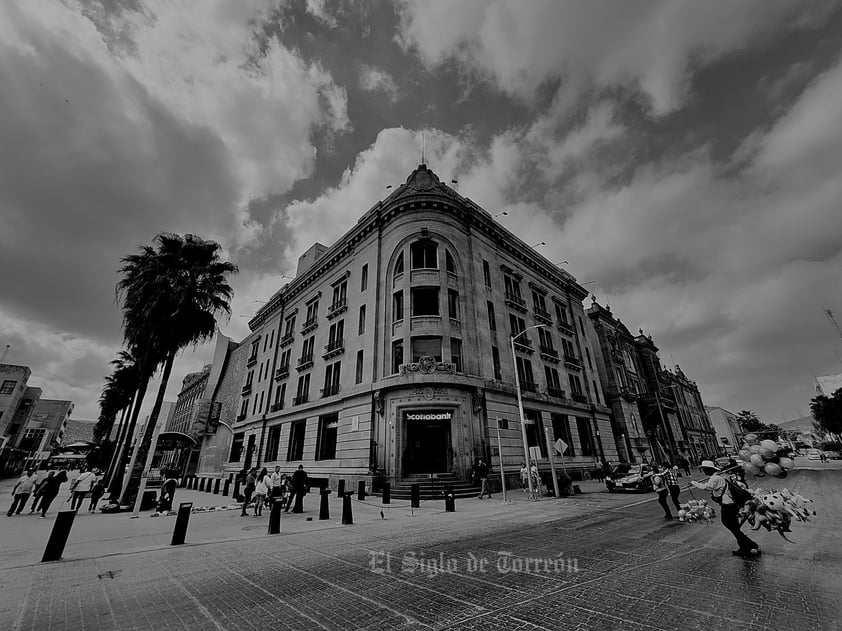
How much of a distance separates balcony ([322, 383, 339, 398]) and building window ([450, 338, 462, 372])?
9.82m

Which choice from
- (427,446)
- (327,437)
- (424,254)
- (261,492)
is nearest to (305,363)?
(327,437)

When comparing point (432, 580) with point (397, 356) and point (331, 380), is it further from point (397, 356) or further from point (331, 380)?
point (331, 380)

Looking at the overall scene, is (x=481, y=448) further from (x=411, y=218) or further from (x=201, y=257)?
(x=201, y=257)

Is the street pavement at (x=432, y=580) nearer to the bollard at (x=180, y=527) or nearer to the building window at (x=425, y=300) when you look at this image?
the bollard at (x=180, y=527)

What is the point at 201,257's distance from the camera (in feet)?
63.6

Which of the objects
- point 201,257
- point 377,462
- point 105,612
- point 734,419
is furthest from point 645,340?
point 734,419

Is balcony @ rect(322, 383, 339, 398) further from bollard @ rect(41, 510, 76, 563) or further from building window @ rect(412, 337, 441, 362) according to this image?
bollard @ rect(41, 510, 76, 563)

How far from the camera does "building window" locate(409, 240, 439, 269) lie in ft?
87.3

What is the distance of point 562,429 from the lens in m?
29.8

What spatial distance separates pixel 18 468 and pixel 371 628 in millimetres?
78820

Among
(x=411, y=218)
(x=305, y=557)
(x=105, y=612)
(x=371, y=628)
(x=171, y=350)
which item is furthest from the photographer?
(x=411, y=218)

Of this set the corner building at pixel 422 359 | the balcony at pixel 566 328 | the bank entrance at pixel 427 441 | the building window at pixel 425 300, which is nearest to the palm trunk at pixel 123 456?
the corner building at pixel 422 359

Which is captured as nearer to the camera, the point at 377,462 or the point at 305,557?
the point at 305,557

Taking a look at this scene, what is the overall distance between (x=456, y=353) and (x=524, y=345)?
804 cm
